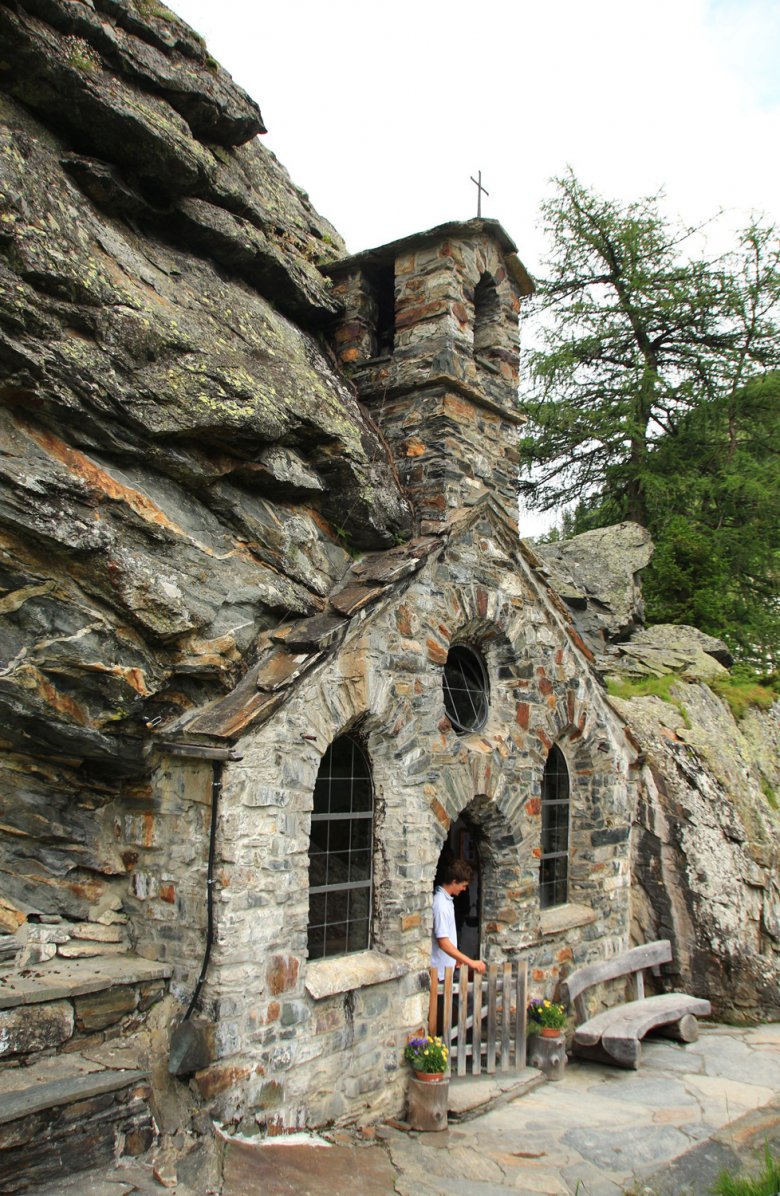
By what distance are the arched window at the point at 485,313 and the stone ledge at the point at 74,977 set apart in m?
7.29

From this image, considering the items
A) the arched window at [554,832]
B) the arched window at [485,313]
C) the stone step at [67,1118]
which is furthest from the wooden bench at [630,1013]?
the arched window at [485,313]

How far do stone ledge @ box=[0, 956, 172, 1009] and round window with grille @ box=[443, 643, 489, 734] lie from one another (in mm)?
3652

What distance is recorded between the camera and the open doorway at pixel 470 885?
9.09m

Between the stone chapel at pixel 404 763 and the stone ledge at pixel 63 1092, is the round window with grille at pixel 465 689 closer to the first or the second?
the stone chapel at pixel 404 763

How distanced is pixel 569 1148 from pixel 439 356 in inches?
280

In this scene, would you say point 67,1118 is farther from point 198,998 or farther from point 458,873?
point 458,873

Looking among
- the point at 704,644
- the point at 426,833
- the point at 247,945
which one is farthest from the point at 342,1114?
the point at 704,644

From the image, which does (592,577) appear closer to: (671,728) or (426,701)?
(671,728)

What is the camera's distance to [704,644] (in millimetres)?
14492

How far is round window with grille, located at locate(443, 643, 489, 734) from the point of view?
27.9 feet

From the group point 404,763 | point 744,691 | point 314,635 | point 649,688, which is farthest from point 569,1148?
point 744,691

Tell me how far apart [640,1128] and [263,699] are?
480 cm

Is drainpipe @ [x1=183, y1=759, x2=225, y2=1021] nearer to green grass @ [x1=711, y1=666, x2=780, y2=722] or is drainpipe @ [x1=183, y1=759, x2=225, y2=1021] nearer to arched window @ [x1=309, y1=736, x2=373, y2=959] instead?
arched window @ [x1=309, y1=736, x2=373, y2=959]

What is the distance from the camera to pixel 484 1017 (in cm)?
831
